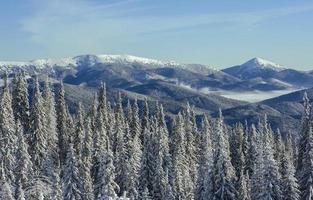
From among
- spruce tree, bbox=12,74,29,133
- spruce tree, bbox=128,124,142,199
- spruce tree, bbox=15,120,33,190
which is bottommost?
spruce tree, bbox=128,124,142,199

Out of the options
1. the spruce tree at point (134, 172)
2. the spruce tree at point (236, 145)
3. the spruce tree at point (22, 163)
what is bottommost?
the spruce tree at point (236, 145)

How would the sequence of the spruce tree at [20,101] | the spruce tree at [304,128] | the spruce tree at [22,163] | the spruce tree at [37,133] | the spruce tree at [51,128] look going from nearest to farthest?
the spruce tree at [22,163], the spruce tree at [304,128], the spruce tree at [37,133], the spruce tree at [51,128], the spruce tree at [20,101]

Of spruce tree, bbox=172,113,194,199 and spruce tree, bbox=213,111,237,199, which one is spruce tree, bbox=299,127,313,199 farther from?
spruce tree, bbox=172,113,194,199

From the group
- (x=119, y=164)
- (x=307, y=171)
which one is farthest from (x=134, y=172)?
(x=307, y=171)

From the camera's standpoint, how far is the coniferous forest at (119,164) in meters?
62.6

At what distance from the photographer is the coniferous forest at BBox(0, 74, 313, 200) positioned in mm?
62594

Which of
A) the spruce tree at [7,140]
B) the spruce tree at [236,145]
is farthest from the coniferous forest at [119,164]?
the spruce tree at [236,145]

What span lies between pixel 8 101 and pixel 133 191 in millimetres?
22618

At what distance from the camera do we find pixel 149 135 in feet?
269

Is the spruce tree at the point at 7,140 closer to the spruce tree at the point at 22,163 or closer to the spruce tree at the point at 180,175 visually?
the spruce tree at the point at 22,163

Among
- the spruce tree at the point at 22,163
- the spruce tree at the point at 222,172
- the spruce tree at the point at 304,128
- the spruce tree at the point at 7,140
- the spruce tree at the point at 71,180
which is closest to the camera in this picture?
the spruce tree at the point at 222,172

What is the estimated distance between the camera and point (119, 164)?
267 feet

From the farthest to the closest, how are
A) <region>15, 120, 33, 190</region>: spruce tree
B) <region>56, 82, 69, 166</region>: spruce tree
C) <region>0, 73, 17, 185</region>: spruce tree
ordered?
<region>56, 82, 69, 166</region>: spruce tree < <region>0, 73, 17, 185</region>: spruce tree < <region>15, 120, 33, 190</region>: spruce tree

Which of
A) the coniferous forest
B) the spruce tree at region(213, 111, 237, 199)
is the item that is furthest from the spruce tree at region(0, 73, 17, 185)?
the spruce tree at region(213, 111, 237, 199)
